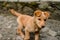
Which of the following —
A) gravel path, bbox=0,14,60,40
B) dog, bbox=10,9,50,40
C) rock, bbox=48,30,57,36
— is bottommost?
rock, bbox=48,30,57,36

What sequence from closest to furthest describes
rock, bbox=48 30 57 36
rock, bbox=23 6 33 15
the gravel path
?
the gravel path → rock, bbox=48 30 57 36 → rock, bbox=23 6 33 15

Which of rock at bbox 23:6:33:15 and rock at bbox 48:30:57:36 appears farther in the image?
rock at bbox 23:6:33:15

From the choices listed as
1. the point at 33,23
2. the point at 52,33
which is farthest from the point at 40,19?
the point at 52,33

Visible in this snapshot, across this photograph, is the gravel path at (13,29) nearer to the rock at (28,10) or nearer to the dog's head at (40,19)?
the rock at (28,10)

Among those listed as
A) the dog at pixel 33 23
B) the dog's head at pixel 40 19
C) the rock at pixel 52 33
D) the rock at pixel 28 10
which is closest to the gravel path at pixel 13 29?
the rock at pixel 52 33

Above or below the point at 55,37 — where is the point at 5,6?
above

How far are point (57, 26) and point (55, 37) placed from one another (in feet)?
0.78

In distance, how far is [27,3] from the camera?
3.17m

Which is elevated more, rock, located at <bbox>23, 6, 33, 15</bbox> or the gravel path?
rock, located at <bbox>23, 6, 33, 15</bbox>

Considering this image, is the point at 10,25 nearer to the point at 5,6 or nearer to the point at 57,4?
the point at 5,6

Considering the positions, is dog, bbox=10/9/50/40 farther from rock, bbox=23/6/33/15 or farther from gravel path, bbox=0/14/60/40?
rock, bbox=23/6/33/15

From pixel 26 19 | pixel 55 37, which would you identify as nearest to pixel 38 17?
pixel 26 19

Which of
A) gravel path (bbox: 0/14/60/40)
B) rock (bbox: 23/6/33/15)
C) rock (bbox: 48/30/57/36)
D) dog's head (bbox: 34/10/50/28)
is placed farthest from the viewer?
rock (bbox: 23/6/33/15)

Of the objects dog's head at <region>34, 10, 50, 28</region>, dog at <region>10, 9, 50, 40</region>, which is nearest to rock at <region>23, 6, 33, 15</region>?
dog at <region>10, 9, 50, 40</region>
